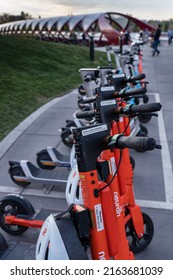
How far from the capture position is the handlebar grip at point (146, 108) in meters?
2.31

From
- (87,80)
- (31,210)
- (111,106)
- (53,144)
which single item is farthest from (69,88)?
(111,106)

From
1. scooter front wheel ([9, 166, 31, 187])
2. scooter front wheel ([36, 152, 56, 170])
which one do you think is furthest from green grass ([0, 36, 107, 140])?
scooter front wheel ([9, 166, 31, 187])

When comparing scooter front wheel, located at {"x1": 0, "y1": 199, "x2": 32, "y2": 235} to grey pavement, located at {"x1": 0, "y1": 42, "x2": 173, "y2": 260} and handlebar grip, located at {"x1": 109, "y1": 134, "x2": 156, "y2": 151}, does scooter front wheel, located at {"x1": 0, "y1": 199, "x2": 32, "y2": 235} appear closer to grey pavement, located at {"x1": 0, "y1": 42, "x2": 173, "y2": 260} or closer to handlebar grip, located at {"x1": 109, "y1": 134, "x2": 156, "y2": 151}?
grey pavement, located at {"x1": 0, "y1": 42, "x2": 173, "y2": 260}

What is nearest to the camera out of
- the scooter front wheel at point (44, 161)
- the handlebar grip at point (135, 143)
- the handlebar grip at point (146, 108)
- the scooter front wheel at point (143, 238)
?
the handlebar grip at point (135, 143)

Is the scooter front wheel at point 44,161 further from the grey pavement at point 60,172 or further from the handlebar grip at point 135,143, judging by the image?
the handlebar grip at point 135,143

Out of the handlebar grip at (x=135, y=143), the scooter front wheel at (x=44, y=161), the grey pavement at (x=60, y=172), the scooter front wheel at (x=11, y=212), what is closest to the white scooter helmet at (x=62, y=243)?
the handlebar grip at (x=135, y=143)

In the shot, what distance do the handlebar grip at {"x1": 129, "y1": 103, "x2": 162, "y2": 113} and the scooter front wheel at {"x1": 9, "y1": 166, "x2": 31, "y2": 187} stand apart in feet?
9.34

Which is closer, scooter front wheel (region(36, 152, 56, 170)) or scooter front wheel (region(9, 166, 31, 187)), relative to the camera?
scooter front wheel (region(9, 166, 31, 187))

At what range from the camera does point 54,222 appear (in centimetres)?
243

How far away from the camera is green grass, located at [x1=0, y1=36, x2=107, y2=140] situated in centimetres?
905

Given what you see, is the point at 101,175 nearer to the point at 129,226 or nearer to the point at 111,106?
the point at 111,106

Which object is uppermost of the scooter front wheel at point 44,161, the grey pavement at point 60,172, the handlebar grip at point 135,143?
the handlebar grip at point 135,143

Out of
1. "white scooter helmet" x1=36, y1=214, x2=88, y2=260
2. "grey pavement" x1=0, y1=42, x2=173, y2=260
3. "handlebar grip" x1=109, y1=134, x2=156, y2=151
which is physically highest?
"handlebar grip" x1=109, y1=134, x2=156, y2=151
